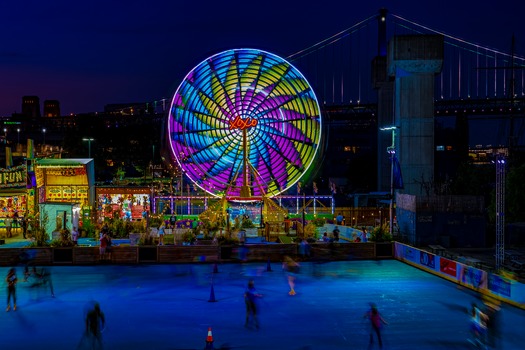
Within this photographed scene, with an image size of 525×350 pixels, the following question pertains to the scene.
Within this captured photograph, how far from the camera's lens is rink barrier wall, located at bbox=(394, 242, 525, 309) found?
18.8 m

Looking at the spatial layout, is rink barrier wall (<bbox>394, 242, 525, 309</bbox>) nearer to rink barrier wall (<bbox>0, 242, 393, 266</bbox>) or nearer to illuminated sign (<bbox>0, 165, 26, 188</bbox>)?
rink barrier wall (<bbox>0, 242, 393, 266</bbox>)

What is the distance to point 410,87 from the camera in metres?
46.4

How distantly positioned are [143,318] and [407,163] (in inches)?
1274

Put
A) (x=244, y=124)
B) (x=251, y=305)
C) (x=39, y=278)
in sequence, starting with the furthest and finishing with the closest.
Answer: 1. (x=244, y=124)
2. (x=39, y=278)
3. (x=251, y=305)

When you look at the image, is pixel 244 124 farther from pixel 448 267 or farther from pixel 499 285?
pixel 499 285

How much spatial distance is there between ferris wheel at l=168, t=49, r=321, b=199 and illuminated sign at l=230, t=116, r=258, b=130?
6 centimetres

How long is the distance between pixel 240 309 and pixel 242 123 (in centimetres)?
2302

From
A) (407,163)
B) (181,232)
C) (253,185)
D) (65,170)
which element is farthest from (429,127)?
(65,170)

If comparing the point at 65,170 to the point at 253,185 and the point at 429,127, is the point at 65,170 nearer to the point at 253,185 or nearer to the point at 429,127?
the point at 253,185

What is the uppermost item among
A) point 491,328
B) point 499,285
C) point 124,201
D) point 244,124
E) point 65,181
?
point 244,124

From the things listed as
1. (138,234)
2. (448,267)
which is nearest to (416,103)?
(138,234)

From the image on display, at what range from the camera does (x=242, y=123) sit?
1572 inches

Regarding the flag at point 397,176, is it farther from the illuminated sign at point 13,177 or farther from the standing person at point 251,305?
the illuminated sign at point 13,177

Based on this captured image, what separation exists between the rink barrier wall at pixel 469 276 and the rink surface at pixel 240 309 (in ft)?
1.22
